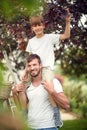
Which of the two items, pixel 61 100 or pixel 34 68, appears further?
pixel 34 68

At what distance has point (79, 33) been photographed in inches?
326

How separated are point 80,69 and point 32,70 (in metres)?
6.50

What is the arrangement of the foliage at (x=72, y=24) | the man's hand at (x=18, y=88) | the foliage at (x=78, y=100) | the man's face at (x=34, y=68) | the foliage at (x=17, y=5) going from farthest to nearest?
the foliage at (x=78, y=100)
the foliage at (x=72, y=24)
the man's face at (x=34, y=68)
the man's hand at (x=18, y=88)
the foliage at (x=17, y=5)

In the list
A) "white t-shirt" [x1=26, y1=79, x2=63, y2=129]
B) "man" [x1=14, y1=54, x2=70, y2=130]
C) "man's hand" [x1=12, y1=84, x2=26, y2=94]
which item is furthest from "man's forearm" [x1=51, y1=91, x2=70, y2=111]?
"man's hand" [x1=12, y1=84, x2=26, y2=94]

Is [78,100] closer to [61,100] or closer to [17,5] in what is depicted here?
[61,100]

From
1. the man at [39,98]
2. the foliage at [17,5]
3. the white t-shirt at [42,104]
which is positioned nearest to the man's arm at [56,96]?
the man at [39,98]

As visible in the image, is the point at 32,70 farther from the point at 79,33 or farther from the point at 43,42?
the point at 79,33

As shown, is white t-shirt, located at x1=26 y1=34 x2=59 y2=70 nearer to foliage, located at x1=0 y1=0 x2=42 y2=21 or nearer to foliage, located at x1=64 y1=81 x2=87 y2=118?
foliage, located at x1=0 y1=0 x2=42 y2=21

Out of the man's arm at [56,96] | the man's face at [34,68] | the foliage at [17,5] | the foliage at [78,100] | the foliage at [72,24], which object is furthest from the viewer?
the foliage at [78,100]

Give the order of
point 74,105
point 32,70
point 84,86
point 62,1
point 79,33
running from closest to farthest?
point 32,70 < point 62,1 < point 79,33 < point 74,105 < point 84,86

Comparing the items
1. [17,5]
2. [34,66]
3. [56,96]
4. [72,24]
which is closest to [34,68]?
[34,66]

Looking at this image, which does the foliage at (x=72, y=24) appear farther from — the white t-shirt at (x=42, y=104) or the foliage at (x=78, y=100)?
the foliage at (x=78, y=100)

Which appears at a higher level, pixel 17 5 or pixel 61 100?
pixel 17 5

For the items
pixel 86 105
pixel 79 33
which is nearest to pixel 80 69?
pixel 79 33
